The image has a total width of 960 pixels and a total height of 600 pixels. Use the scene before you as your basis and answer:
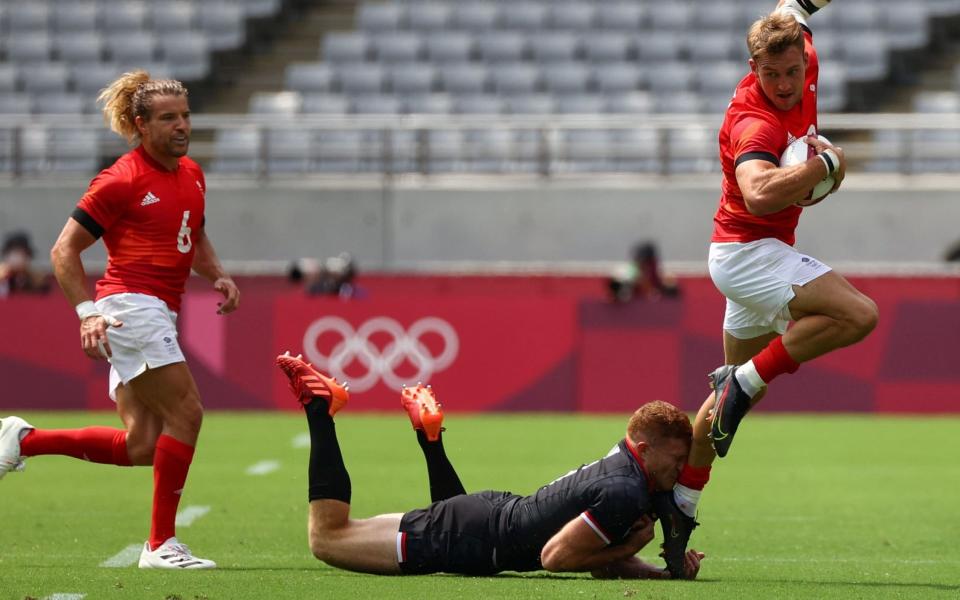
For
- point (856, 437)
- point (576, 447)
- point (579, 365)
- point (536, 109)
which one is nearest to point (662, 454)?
point (576, 447)

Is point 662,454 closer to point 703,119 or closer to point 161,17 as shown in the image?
point 703,119

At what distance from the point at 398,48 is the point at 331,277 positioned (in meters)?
5.91

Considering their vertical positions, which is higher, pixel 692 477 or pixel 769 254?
pixel 769 254

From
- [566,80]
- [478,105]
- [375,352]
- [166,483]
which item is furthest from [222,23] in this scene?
[166,483]

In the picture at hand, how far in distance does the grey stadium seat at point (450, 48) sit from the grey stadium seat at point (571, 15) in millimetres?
1298

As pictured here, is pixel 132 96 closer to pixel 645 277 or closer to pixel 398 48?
pixel 645 277

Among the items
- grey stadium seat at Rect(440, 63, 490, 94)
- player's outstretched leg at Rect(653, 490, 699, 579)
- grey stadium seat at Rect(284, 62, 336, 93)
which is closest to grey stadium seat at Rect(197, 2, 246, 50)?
grey stadium seat at Rect(284, 62, 336, 93)

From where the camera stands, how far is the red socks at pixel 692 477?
21.5 ft

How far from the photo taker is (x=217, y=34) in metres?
22.4

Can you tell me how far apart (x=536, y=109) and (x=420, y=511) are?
14375mm

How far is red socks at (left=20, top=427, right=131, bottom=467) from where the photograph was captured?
Answer: 23.0ft


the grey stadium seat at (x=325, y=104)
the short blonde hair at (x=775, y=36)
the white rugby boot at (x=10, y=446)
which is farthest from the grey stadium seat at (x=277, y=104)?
the short blonde hair at (x=775, y=36)

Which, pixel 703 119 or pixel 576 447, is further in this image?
pixel 703 119

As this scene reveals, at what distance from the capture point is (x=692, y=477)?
258 inches
